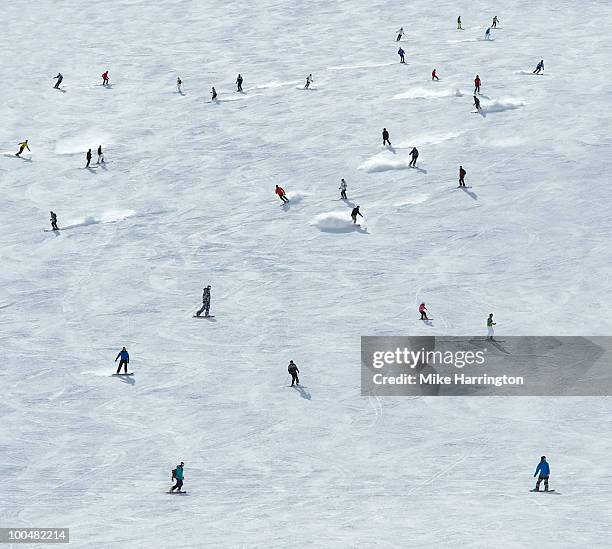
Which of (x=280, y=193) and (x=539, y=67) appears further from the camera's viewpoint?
(x=539, y=67)

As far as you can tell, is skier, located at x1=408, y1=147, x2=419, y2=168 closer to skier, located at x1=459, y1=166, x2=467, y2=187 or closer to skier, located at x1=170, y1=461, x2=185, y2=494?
skier, located at x1=459, y1=166, x2=467, y2=187

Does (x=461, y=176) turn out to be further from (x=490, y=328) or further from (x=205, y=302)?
(x=205, y=302)

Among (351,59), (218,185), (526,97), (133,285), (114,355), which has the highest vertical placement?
(351,59)

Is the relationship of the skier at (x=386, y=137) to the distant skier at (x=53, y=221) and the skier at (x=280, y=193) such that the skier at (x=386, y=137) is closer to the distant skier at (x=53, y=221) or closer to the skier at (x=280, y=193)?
the skier at (x=280, y=193)

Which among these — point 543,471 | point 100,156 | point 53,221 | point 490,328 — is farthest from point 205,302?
point 100,156

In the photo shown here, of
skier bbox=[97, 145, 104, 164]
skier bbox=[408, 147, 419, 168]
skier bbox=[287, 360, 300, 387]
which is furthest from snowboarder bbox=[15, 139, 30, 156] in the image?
skier bbox=[287, 360, 300, 387]

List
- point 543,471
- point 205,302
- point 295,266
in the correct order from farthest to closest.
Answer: point 295,266, point 205,302, point 543,471

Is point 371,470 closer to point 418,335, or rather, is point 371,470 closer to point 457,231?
point 418,335

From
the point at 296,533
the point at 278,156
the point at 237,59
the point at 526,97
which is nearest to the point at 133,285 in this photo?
the point at 278,156
